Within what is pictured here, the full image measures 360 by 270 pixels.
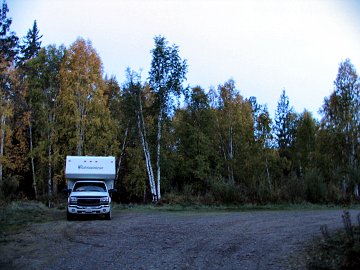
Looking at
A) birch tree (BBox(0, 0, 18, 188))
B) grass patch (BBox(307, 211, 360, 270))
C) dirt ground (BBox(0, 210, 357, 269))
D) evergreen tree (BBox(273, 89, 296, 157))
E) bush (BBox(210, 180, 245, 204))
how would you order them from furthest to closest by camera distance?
1. evergreen tree (BBox(273, 89, 296, 157))
2. bush (BBox(210, 180, 245, 204))
3. birch tree (BBox(0, 0, 18, 188))
4. dirt ground (BBox(0, 210, 357, 269))
5. grass patch (BBox(307, 211, 360, 270))

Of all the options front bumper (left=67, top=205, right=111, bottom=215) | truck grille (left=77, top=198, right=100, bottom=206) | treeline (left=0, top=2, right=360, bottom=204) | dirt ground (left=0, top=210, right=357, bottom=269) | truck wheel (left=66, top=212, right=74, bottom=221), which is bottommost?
dirt ground (left=0, top=210, right=357, bottom=269)

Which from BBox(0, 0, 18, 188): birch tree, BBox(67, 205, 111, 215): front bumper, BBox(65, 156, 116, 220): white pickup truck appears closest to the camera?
BBox(67, 205, 111, 215): front bumper

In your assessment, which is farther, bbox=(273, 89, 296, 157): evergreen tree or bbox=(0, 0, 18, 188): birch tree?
Answer: bbox=(273, 89, 296, 157): evergreen tree

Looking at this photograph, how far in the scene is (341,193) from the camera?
2620 centimetres

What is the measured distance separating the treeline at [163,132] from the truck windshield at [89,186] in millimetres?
9375

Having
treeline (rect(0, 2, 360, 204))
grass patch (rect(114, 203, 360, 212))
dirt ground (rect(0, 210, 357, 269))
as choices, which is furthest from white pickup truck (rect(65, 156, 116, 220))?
treeline (rect(0, 2, 360, 204))

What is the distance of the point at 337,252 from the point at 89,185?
14317 millimetres

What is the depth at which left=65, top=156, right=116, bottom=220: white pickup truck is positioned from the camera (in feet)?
59.3

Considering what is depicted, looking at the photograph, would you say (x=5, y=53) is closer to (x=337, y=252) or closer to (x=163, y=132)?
(x=163, y=132)

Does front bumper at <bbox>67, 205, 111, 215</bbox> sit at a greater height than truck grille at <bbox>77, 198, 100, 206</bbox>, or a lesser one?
lesser

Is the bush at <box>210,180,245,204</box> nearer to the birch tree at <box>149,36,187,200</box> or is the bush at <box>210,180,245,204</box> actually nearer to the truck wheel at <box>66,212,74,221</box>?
the birch tree at <box>149,36,187,200</box>

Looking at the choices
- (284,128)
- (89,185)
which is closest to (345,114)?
(284,128)

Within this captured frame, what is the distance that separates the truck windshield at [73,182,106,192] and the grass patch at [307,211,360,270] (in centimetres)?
1279

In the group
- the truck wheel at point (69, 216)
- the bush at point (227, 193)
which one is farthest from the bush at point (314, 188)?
the truck wheel at point (69, 216)
